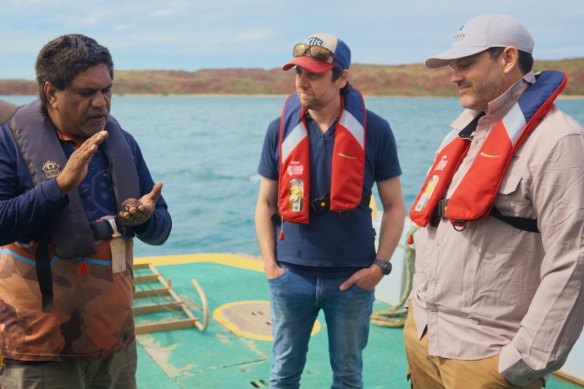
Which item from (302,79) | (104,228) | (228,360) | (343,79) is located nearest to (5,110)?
(104,228)

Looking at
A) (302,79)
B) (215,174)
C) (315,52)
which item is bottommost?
(215,174)

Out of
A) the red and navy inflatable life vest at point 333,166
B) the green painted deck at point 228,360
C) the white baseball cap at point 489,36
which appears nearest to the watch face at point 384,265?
the red and navy inflatable life vest at point 333,166

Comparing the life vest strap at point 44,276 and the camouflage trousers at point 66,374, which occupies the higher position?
the life vest strap at point 44,276

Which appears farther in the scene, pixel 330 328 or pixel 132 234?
pixel 330 328

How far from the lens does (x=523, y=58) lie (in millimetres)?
2340

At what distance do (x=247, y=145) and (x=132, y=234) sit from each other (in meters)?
44.6

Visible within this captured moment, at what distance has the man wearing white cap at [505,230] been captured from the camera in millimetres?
2094

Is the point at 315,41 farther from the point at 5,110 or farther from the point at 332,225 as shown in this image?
the point at 5,110

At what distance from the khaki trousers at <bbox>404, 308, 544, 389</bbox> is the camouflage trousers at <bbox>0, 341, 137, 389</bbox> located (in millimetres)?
1156

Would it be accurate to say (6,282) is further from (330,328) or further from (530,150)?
(530,150)

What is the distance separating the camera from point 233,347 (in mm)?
4996

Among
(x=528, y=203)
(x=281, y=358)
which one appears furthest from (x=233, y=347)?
(x=528, y=203)

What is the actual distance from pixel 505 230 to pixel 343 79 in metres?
1.29

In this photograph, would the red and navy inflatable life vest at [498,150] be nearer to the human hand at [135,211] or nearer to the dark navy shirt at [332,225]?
the dark navy shirt at [332,225]
